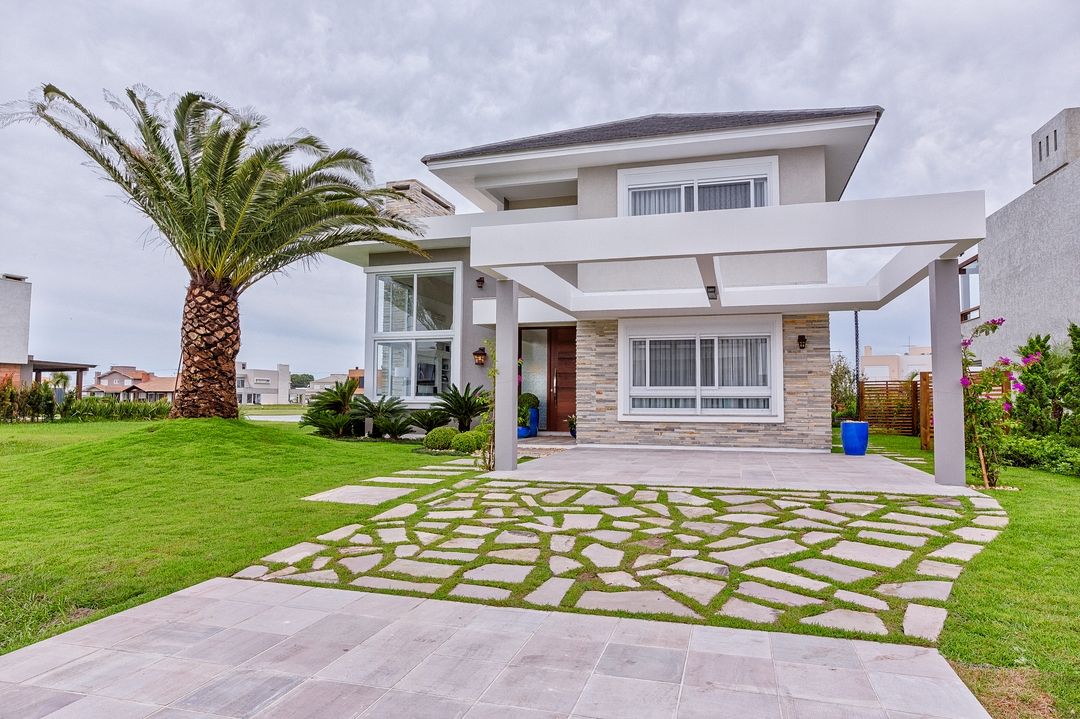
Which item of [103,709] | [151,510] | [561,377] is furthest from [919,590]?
[561,377]

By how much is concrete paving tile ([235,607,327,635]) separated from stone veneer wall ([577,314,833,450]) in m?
9.79

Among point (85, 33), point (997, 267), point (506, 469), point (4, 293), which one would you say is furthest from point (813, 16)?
point (4, 293)

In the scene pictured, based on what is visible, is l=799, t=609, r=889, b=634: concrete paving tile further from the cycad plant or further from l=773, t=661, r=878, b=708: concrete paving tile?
the cycad plant

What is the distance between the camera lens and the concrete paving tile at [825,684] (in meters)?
2.52

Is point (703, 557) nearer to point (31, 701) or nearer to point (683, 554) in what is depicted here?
point (683, 554)

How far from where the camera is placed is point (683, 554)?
4719 mm

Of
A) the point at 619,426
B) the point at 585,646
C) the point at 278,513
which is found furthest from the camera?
the point at 619,426

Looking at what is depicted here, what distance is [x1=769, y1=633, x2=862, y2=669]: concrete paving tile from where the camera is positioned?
2.88 metres

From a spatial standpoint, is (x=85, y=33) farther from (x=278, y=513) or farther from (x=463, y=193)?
(x=278, y=513)

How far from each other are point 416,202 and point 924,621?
1513 cm

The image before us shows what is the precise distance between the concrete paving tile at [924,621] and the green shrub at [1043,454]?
298 inches

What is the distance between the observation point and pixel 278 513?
6.31 metres

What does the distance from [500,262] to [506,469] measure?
3.00m

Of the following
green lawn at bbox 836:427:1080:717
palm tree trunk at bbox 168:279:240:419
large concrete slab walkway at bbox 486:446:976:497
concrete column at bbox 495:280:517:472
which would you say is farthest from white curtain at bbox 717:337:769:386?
palm tree trunk at bbox 168:279:240:419
